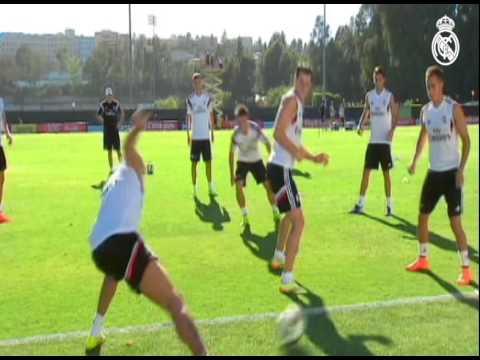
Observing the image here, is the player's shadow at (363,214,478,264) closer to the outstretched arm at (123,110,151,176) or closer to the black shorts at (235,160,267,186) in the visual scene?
the black shorts at (235,160,267,186)

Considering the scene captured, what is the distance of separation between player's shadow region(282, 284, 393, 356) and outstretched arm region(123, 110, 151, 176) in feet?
6.08

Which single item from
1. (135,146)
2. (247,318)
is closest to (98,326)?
(247,318)

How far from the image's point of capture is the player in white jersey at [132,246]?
4270 millimetres

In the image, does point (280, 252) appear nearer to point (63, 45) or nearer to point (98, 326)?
point (98, 326)

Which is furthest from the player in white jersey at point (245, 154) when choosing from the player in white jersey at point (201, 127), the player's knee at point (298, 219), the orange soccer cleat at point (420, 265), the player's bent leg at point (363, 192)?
the player's knee at point (298, 219)

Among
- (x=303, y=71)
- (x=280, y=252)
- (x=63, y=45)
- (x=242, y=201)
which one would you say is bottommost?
(x=280, y=252)

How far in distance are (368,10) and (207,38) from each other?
24.4 m

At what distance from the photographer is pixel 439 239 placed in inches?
346

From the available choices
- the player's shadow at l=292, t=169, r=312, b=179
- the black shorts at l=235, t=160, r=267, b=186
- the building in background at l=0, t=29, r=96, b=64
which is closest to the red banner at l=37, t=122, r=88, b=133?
the building in background at l=0, t=29, r=96, b=64

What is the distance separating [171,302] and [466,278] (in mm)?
3720

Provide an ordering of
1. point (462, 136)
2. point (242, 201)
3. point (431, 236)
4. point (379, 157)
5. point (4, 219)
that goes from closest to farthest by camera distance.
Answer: point (462, 136) → point (431, 236) → point (242, 201) → point (379, 157) → point (4, 219)

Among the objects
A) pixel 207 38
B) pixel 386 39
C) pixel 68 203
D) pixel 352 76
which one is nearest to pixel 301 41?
pixel 207 38

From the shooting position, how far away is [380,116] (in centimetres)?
1056

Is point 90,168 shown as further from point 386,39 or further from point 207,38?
point 207,38
